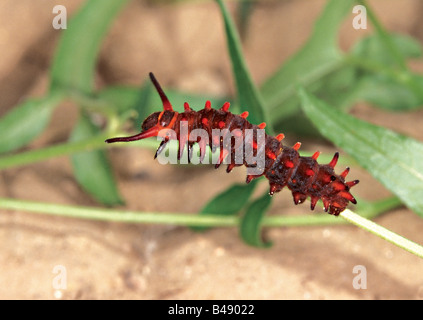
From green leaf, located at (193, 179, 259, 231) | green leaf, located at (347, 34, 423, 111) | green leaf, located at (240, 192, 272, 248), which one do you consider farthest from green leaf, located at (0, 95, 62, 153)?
green leaf, located at (347, 34, 423, 111)

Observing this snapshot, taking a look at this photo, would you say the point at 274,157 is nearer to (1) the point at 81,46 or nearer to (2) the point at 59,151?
(2) the point at 59,151

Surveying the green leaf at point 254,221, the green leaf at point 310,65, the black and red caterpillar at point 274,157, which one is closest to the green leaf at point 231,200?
the green leaf at point 254,221

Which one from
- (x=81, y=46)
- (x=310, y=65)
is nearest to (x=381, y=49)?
(x=310, y=65)

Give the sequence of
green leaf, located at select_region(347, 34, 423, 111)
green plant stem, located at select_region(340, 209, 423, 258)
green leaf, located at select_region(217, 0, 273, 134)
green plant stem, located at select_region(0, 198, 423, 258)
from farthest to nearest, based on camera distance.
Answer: green leaf, located at select_region(347, 34, 423, 111) < green plant stem, located at select_region(0, 198, 423, 258) < green leaf, located at select_region(217, 0, 273, 134) < green plant stem, located at select_region(340, 209, 423, 258)

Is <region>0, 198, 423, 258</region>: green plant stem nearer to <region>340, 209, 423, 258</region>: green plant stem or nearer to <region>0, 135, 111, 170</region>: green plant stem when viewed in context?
<region>0, 135, 111, 170</region>: green plant stem

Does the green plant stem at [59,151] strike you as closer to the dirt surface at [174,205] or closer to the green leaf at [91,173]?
the dirt surface at [174,205]
